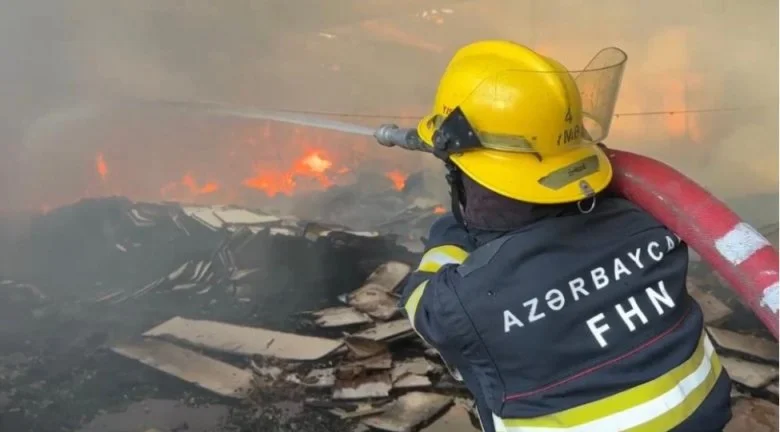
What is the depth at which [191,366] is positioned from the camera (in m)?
2.63

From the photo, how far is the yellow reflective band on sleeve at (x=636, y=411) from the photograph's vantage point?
1296 millimetres

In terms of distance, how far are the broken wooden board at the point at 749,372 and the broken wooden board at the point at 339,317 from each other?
1282 mm

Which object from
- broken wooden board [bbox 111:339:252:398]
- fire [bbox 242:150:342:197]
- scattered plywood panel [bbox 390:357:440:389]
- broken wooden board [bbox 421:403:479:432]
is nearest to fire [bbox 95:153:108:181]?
fire [bbox 242:150:342:197]

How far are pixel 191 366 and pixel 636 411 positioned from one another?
5.66ft

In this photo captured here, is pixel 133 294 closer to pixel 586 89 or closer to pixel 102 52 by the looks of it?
pixel 102 52

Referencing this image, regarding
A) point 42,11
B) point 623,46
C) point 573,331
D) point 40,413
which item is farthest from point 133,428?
point 623,46

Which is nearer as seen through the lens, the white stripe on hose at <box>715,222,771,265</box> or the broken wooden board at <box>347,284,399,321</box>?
the white stripe on hose at <box>715,222,771,265</box>

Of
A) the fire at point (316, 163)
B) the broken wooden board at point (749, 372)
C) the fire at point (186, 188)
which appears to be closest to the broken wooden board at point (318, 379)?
the broken wooden board at point (749, 372)

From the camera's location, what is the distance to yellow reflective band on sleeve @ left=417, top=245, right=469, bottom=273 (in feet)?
4.75

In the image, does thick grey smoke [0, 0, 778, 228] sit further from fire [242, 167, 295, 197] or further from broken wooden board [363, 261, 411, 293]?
broken wooden board [363, 261, 411, 293]

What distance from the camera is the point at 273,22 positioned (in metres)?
3.93

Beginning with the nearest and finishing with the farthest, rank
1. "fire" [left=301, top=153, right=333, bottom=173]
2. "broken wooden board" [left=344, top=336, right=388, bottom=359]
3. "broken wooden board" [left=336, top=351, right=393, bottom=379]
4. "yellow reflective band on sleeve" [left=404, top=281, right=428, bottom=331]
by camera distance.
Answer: "yellow reflective band on sleeve" [left=404, top=281, right=428, bottom=331] < "broken wooden board" [left=336, top=351, right=393, bottom=379] < "broken wooden board" [left=344, top=336, right=388, bottom=359] < "fire" [left=301, top=153, right=333, bottom=173]

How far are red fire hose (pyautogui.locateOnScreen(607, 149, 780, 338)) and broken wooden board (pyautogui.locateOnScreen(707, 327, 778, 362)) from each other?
5.27ft

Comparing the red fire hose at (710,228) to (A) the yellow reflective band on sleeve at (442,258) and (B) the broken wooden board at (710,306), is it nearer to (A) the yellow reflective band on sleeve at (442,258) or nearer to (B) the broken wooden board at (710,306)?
(A) the yellow reflective band on sleeve at (442,258)
